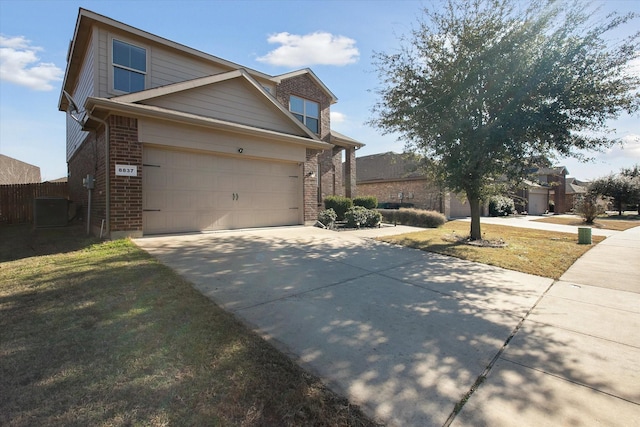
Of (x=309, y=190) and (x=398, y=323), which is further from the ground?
(x=309, y=190)

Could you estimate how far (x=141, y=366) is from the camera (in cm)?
A: 231

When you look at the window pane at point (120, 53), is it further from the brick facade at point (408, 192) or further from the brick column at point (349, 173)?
the brick facade at point (408, 192)

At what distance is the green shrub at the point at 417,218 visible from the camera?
13.9m

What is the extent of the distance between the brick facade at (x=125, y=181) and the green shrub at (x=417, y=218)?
34.0ft

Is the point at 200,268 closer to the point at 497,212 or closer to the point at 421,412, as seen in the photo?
the point at 421,412

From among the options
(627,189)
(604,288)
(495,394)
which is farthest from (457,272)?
(627,189)

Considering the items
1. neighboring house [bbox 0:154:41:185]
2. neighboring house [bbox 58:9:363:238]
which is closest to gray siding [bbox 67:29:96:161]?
neighboring house [bbox 58:9:363:238]

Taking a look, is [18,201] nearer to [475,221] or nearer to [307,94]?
[307,94]

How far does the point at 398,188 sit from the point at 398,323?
21.2m

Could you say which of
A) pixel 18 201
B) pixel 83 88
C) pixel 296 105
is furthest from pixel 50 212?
pixel 296 105

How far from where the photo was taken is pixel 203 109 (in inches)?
349

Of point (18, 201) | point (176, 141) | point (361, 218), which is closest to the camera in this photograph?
point (176, 141)

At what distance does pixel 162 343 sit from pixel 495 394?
271 cm

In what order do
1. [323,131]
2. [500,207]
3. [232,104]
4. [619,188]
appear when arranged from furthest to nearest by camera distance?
1. [619,188]
2. [500,207]
3. [323,131]
4. [232,104]
